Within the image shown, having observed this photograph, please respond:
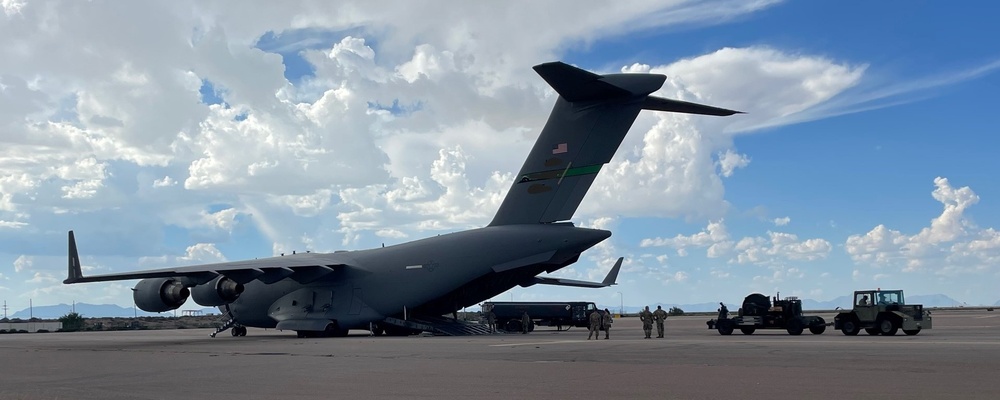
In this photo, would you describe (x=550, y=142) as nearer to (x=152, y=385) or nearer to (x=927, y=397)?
(x=152, y=385)

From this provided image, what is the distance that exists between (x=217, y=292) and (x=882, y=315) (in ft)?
68.0

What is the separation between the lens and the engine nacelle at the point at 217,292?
30.1m

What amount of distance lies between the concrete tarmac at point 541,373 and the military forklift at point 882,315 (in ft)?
21.9

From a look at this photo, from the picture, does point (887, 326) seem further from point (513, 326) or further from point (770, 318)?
point (513, 326)

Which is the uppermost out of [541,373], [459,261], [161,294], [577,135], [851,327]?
[577,135]

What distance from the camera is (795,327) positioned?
26594mm

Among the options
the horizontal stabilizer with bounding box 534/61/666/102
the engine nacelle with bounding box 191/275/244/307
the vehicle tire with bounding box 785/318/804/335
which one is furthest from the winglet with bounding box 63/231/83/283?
the vehicle tire with bounding box 785/318/804/335

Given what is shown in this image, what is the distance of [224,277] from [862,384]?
23813mm

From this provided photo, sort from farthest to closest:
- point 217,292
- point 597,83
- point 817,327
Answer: point 217,292, point 817,327, point 597,83

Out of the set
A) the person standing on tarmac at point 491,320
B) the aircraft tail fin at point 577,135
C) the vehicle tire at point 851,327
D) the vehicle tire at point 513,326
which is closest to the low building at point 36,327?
the person standing on tarmac at point 491,320

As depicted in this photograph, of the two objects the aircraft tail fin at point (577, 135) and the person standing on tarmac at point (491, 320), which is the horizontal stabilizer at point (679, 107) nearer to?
the aircraft tail fin at point (577, 135)

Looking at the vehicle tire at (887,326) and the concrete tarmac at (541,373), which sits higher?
the concrete tarmac at (541,373)

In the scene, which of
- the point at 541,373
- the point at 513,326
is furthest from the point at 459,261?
the point at 541,373

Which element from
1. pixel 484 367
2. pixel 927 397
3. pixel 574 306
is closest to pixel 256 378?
pixel 484 367
